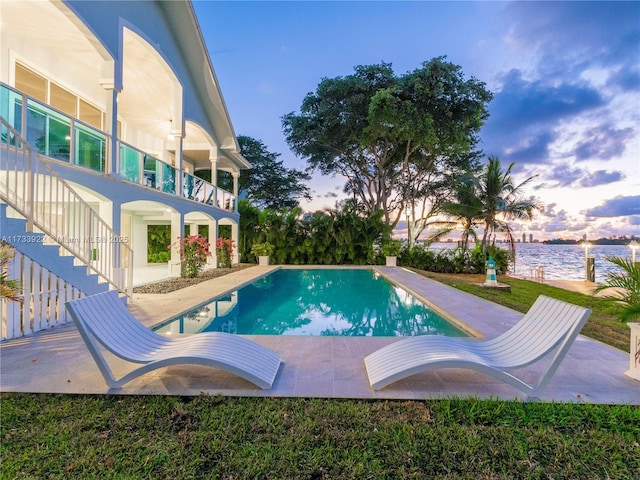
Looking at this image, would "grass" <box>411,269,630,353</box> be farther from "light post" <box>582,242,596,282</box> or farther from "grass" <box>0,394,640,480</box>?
"light post" <box>582,242,596,282</box>

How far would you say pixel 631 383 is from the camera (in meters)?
3.66

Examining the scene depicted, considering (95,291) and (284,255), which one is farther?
(284,255)

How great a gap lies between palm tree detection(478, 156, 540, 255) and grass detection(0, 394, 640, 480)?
17.0 m

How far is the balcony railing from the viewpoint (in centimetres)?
620

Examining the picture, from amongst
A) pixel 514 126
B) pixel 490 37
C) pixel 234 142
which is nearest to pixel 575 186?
pixel 514 126

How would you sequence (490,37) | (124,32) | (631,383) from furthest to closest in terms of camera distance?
(490,37)
(124,32)
(631,383)

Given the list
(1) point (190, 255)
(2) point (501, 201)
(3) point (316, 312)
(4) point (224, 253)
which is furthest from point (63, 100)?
(2) point (501, 201)

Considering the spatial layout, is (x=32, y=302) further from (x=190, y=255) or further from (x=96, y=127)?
(x=96, y=127)

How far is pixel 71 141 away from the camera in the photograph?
721cm

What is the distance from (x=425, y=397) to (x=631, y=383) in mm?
2425

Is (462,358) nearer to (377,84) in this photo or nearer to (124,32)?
(124,32)

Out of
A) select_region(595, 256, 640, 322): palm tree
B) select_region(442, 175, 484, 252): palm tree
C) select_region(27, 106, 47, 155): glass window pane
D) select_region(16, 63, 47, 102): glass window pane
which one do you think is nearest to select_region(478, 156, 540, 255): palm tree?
select_region(442, 175, 484, 252): palm tree

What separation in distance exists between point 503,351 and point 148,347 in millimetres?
3989

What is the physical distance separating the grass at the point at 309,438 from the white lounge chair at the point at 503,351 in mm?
290
